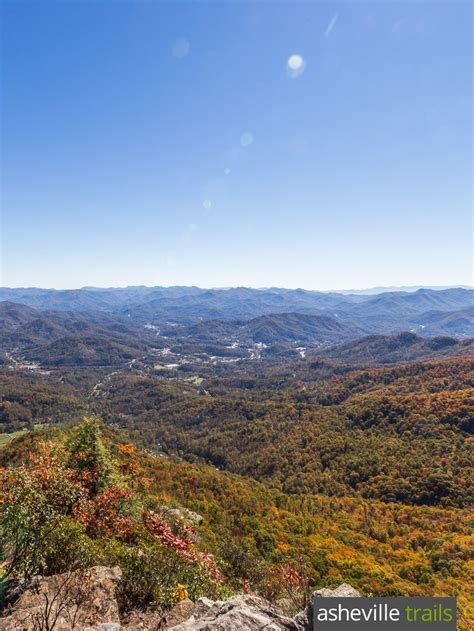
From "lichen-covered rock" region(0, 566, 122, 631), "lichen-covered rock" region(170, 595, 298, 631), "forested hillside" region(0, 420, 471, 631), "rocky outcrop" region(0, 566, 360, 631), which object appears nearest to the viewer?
"lichen-covered rock" region(170, 595, 298, 631)

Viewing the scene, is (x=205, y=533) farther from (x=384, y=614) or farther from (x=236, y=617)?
(x=384, y=614)

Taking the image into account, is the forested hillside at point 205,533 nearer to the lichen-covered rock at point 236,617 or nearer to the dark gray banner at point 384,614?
the lichen-covered rock at point 236,617

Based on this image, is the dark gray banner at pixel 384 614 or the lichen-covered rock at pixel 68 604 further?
the lichen-covered rock at pixel 68 604

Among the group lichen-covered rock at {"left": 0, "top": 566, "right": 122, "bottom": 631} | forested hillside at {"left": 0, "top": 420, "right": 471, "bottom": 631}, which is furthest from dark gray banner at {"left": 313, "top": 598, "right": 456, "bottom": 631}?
lichen-covered rock at {"left": 0, "top": 566, "right": 122, "bottom": 631}

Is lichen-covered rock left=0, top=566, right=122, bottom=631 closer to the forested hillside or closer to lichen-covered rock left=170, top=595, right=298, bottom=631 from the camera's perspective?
the forested hillside

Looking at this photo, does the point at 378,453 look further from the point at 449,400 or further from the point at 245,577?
the point at 245,577

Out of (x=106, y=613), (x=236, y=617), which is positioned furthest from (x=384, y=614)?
(x=106, y=613)

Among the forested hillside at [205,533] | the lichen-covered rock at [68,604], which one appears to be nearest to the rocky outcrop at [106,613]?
the lichen-covered rock at [68,604]
